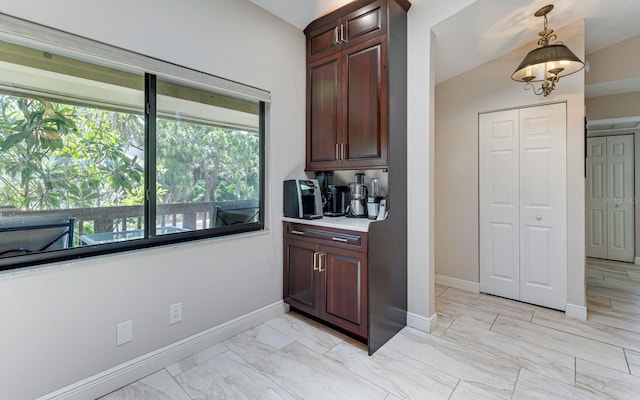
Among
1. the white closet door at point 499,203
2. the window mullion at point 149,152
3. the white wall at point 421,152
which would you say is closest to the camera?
the window mullion at point 149,152

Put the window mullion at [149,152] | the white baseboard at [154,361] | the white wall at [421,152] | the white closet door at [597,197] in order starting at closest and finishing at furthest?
the white baseboard at [154,361] < the window mullion at [149,152] < the white wall at [421,152] < the white closet door at [597,197]

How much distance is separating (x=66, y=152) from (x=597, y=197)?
665 centimetres

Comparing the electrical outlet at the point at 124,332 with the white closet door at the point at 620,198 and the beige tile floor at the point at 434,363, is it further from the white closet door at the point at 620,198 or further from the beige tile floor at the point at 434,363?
the white closet door at the point at 620,198

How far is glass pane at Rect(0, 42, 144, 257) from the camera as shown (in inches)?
59.2

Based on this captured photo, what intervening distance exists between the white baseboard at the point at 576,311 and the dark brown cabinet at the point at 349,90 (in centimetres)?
224

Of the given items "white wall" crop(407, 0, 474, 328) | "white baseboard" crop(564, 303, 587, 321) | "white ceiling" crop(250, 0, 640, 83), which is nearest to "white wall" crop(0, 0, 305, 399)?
"white ceiling" crop(250, 0, 640, 83)

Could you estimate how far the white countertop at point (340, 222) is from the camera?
2138mm

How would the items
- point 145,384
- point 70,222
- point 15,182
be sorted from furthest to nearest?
point 145,384 → point 70,222 → point 15,182

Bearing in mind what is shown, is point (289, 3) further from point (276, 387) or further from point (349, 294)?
point (276, 387)

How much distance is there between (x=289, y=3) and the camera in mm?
2467

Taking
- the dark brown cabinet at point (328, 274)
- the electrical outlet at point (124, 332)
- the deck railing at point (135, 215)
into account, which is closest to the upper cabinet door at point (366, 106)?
the dark brown cabinet at point (328, 274)

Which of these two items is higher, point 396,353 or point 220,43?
point 220,43

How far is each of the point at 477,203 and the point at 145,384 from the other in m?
3.37

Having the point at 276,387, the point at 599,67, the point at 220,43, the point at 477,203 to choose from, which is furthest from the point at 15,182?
the point at 599,67
